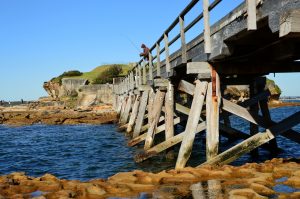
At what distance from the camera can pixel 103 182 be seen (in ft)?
24.0

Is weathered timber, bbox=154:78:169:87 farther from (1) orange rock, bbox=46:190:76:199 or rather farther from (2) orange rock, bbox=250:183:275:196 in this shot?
(1) orange rock, bbox=46:190:76:199

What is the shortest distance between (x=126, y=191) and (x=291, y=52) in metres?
3.89

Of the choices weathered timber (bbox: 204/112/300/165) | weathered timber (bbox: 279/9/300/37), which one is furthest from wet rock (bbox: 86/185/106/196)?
weathered timber (bbox: 279/9/300/37)

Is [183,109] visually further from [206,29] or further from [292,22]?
[292,22]

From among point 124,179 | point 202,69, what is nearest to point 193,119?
→ point 202,69

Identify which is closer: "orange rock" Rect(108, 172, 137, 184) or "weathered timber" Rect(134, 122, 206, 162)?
"orange rock" Rect(108, 172, 137, 184)

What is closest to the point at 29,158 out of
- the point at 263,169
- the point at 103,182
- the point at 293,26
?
the point at 103,182

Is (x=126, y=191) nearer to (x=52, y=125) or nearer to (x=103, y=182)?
(x=103, y=182)

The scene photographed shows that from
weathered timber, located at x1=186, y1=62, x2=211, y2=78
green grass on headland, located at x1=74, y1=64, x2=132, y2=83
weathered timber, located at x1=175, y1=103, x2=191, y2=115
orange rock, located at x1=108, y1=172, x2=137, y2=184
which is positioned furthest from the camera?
green grass on headland, located at x1=74, y1=64, x2=132, y2=83

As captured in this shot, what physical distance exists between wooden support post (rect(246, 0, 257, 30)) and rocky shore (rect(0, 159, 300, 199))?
251 centimetres

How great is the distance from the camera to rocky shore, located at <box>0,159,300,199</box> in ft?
20.3

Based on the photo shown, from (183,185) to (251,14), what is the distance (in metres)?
3.20

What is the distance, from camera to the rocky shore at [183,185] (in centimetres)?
620

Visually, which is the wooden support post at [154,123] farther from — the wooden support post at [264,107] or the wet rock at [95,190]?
the wet rock at [95,190]
